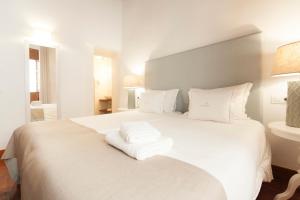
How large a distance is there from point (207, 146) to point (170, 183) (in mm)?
508

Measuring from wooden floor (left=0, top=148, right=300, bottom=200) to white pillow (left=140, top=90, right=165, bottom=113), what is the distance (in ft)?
4.86

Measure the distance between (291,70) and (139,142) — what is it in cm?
132

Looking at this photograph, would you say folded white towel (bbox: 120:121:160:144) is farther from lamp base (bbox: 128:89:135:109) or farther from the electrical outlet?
lamp base (bbox: 128:89:135:109)

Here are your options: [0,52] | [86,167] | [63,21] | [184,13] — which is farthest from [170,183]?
[63,21]

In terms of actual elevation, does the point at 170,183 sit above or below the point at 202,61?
below

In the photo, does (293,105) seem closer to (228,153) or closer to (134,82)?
(228,153)

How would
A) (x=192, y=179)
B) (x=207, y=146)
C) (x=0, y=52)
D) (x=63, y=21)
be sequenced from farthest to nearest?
(x=63, y=21)
(x=0, y=52)
(x=207, y=146)
(x=192, y=179)

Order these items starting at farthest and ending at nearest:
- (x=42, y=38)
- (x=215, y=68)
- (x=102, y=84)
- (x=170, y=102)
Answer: (x=102, y=84) → (x=42, y=38) → (x=170, y=102) → (x=215, y=68)

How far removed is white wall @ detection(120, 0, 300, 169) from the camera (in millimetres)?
1761

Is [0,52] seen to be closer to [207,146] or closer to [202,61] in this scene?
[202,61]

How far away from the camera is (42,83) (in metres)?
2.98

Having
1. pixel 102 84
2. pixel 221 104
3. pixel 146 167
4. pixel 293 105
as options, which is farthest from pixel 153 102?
pixel 102 84

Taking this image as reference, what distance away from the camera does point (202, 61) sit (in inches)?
93.1

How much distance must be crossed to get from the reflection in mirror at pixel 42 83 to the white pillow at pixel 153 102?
1.69 meters
